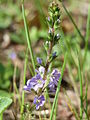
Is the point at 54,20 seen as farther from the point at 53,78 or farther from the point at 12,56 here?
the point at 12,56

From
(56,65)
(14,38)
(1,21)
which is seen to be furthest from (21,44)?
(56,65)

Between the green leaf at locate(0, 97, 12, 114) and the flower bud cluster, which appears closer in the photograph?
the flower bud cluster

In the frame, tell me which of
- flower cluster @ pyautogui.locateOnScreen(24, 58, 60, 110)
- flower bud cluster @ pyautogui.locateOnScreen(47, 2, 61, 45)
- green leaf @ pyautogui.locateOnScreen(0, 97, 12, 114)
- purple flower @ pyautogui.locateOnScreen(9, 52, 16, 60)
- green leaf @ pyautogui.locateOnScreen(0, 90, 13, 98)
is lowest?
green leaf @ pyautogui.locateOnScreen(0, 90, 13, 98)

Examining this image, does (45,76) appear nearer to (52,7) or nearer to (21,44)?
(52,7)

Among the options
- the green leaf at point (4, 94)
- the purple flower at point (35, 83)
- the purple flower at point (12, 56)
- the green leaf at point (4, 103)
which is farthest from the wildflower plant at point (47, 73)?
the purple flower at point (12, 56)

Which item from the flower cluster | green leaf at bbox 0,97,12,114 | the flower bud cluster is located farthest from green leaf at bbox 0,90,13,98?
the flower bud cluster

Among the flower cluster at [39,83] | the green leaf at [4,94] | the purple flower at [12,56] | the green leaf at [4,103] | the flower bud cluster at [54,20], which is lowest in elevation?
the green leaf at [4,94]

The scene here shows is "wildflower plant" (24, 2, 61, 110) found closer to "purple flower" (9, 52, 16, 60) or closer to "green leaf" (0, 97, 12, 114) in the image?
"green leaf" (0, 97, 12, 114)

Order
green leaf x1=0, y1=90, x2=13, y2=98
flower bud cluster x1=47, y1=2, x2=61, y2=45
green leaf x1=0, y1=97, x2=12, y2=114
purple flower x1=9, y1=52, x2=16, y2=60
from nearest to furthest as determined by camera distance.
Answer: flower bud cluster x1=47, y1=2, x2=61, y2=45
green leaf x1=0, y1=97, x2=12, y2=114
green leaf x1=0, y1=90, x2=13, y2=98
purple flower x1=9, y1=52, x2=16, y2=60

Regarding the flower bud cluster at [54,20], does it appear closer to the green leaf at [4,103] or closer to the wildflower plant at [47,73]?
the wildflower plant at [47,73]
